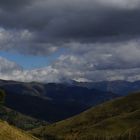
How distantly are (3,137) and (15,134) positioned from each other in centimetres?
766

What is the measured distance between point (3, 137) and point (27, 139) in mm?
12421

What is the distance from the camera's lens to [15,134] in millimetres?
122250

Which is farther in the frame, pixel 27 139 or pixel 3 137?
pixel 27 139

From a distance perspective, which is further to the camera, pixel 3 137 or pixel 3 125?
pixel 3 125

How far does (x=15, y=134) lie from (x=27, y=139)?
525 centimetres

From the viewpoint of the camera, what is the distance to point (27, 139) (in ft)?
413

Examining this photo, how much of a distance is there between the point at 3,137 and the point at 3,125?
37.7 feet

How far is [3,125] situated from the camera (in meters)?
126

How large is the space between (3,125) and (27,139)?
873cm

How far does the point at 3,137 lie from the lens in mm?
115000
